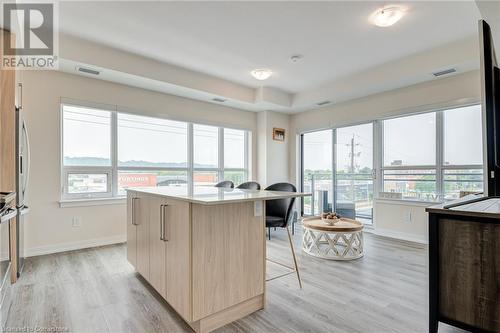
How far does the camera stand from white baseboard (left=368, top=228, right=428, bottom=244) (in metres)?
3.94

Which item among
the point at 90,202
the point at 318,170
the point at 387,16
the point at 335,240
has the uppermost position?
the point at 387,16

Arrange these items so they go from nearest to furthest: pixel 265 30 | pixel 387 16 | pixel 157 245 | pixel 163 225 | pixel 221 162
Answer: pixel 163 225, pixel 157 245, pixel 387 16, pixel 265 30, pixel 221 162

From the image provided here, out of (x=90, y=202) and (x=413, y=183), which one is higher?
(x=413, y=183)

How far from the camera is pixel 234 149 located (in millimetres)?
5668

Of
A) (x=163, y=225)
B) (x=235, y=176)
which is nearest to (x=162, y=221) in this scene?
(x=163, y=225)

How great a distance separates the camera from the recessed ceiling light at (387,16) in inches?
101

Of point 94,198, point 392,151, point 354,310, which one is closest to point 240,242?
point 354,310

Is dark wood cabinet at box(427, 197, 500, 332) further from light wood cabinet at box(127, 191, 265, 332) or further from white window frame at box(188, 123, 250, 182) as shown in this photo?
white window frame at box(188, 123, 250, 182)

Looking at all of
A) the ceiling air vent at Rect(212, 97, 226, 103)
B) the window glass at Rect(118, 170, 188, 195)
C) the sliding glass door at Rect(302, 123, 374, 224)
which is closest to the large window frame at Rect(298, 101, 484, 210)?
the sliding glass door at Rect(302, 123, 374, 224)

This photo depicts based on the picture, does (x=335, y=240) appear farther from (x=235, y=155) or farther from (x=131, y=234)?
(x=235, y=155)

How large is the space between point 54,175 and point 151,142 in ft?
4.85

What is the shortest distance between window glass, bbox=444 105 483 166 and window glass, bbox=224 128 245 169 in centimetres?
374

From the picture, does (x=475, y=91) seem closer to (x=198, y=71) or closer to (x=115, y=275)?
(x=198, y=71)

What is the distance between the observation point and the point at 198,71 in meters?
4.20
